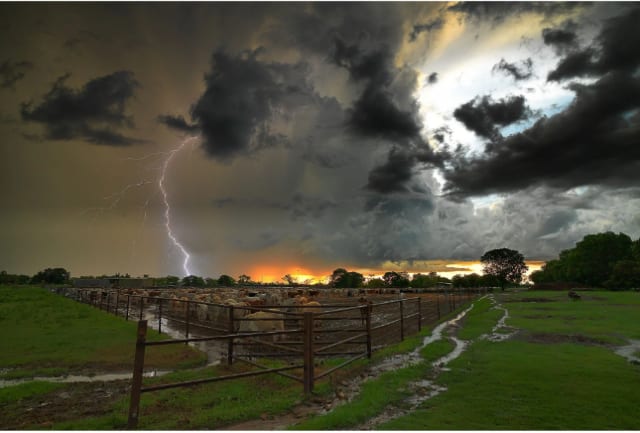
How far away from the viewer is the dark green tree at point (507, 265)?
132 meters

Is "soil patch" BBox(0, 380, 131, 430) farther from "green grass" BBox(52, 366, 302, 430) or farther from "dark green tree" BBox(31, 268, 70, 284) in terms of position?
"dark green tree" BBox(31, 268, 70, 284)

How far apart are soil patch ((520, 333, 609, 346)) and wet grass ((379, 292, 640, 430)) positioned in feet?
3.84

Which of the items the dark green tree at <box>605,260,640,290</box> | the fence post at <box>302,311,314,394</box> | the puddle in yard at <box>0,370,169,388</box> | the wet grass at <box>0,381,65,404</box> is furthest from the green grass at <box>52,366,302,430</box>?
the dark green tree at <box>605,260,640,290</box>

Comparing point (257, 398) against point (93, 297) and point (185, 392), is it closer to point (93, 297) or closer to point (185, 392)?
point (185, 392)

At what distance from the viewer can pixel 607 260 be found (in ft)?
Result: 274

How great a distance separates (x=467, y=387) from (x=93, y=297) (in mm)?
38584

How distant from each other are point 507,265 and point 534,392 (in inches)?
5603

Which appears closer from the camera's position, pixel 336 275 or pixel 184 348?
pixel 184 348

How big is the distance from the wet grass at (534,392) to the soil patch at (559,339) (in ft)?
3.84

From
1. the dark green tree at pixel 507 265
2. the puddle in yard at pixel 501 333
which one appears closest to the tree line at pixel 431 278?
the dark green tree at pixel 507 265

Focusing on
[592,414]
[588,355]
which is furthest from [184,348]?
[588,355]

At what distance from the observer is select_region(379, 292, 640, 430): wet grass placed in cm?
540

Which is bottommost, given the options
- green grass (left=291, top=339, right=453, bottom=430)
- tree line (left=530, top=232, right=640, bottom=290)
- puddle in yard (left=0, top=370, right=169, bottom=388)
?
puddle in yard (left=0, top=370, right=169, bottom=388)

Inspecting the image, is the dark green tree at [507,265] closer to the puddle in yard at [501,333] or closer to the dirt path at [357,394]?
the puddle in yard at [501,333]
